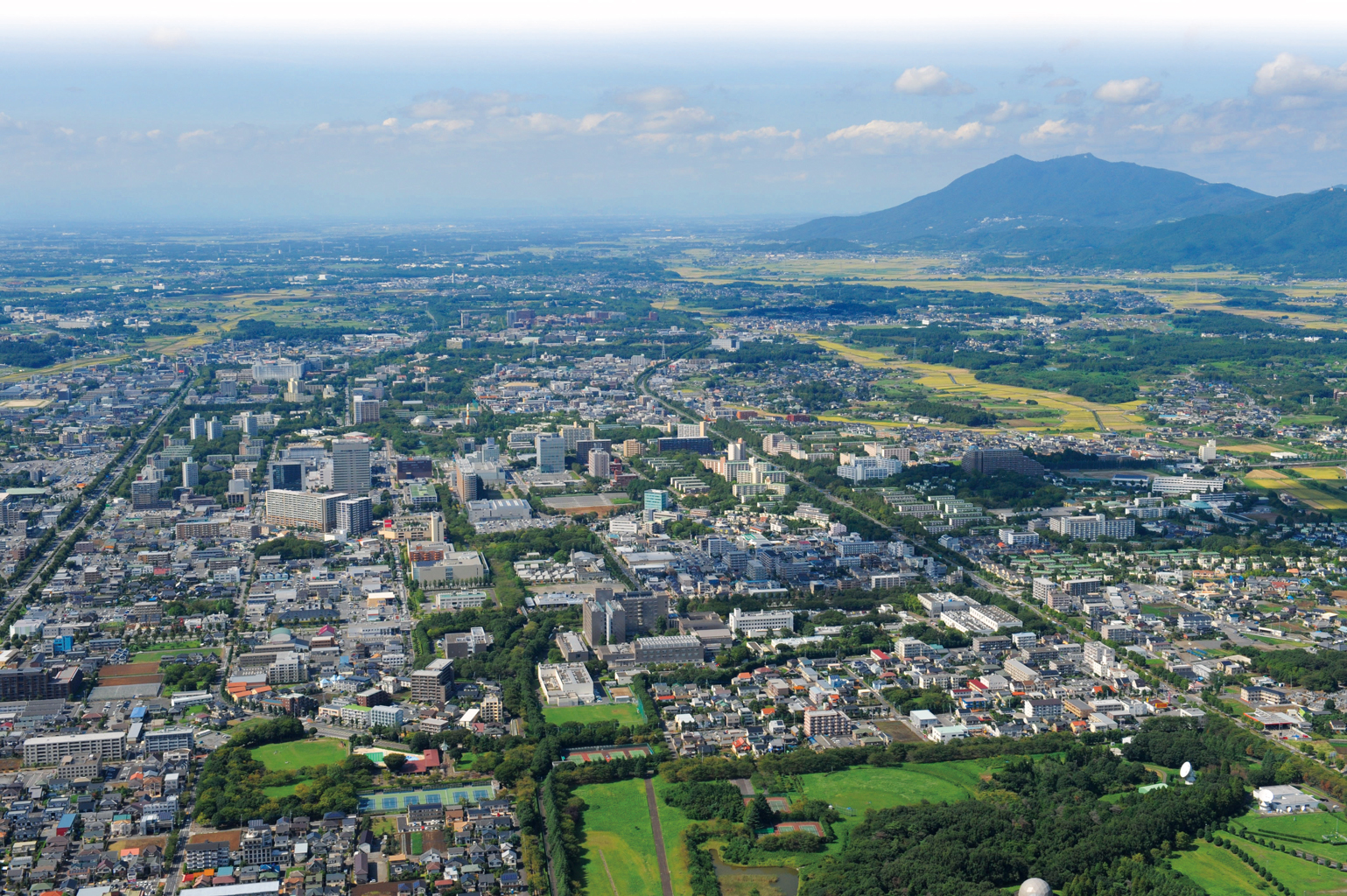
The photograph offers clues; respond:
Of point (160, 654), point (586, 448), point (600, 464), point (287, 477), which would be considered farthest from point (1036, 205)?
point (160, 654)

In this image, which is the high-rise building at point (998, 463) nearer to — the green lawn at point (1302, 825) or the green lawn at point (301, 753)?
the green lawn at point (1302, 825)

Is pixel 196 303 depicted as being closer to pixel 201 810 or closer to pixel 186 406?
pixel 186 406

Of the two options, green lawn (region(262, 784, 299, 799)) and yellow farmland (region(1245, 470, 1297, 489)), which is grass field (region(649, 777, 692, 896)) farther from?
yellow farmland (region(1245, 470, 1297, 489))

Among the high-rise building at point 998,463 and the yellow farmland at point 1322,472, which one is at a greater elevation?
the high-rise building at point 998,463

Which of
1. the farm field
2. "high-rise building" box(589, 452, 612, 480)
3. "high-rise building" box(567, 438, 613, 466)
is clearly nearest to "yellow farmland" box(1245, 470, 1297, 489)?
the farm field

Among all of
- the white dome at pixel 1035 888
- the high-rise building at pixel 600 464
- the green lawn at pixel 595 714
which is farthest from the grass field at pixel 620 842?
the high-rise building at pixel 600 464
